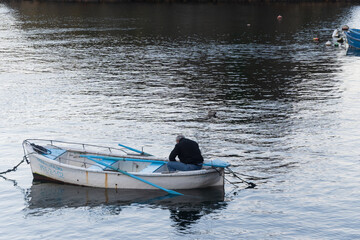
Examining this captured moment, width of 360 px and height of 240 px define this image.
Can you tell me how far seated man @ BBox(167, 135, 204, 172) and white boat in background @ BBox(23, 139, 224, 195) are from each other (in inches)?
16.9

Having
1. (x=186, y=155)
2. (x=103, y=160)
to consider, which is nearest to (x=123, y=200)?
(x=103, y=160)

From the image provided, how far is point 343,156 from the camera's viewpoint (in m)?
31.8

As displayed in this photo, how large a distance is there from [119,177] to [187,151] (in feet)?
11.9

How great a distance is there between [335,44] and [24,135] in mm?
54060

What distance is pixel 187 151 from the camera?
2680cm

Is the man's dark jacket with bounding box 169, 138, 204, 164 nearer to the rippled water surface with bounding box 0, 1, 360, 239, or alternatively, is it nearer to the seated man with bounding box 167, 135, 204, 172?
the seated man with bounding box 167, 135, 204, 172

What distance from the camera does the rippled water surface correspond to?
953 inches

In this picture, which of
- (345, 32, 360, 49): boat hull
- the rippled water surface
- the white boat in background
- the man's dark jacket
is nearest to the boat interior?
the white boat in background

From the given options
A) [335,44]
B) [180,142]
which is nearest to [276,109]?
[180,142]

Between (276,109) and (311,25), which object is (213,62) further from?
(311,25)

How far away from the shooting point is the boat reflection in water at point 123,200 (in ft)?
83.0

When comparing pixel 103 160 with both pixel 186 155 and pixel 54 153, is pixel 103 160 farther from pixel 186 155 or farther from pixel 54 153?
pixel 186 155

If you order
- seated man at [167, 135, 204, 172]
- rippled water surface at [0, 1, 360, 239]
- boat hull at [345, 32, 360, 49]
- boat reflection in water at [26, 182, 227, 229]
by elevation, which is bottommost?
boat reflection in water at [26, 182, 227, 229]

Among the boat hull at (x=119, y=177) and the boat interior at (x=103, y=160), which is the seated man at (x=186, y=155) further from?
the boat interior at (x=103, y=160)
